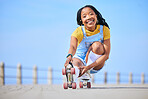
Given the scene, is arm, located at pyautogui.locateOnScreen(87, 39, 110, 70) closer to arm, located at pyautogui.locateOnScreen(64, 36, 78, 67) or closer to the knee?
the knee

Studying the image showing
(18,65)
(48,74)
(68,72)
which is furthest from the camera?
(48,74)

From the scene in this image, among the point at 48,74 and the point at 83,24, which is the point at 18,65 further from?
the point at 83,24

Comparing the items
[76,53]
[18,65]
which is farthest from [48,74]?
[76,53]

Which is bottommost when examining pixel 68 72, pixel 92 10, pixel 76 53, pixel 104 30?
pixel 68 72

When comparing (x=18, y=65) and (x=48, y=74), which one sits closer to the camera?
(x=18, y=65)

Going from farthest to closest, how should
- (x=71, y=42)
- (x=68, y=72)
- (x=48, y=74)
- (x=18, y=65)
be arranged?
(x=48, y=74) → (x=18, y=65) → (x=71, y=42) → (x=68, y=72)

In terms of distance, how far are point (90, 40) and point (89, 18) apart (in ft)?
1.59

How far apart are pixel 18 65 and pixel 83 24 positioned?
26.0ft

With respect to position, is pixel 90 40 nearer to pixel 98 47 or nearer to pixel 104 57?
pixel 98 47

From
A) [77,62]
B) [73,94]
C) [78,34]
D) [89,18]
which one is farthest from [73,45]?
[73,94]

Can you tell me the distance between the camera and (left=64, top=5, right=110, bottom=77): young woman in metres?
6.54

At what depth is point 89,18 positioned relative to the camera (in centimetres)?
651

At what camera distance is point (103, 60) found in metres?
6.63

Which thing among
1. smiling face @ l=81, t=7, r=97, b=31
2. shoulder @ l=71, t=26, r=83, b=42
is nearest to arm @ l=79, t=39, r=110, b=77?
smiling face @ l=81, t=7, r=97, b=31
